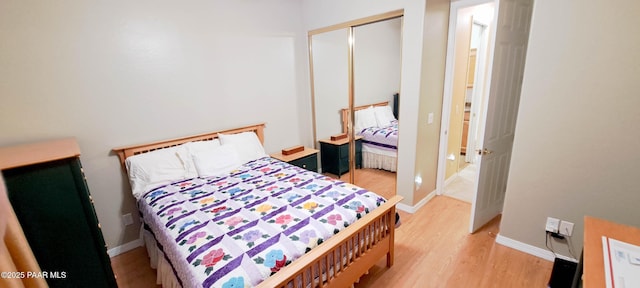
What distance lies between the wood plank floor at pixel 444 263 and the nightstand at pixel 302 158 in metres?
1.27

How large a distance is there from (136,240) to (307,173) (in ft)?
5.62

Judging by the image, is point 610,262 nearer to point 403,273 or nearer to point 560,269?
point 560,269

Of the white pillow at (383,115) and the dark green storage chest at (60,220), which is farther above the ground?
the white pillow at (383,115)

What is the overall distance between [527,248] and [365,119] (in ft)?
6.40

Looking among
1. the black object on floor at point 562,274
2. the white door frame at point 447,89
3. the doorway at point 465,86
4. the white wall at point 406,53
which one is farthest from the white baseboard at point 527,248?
the white door frame at point 447,89

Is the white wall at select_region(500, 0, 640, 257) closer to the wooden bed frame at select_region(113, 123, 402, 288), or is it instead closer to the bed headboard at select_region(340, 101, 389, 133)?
the wooden bed frame at select_region(113, 123, 402, 288)

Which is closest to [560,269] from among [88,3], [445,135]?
[445,135]

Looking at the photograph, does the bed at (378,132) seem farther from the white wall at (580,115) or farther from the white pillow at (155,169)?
the white pillow at (155,169)

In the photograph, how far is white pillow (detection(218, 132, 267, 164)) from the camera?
2641 mm

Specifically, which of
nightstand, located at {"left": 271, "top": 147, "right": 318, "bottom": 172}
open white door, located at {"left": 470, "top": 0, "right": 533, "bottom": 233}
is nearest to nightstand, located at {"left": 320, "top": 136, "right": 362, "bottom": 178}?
nightstand, located at {"left": 271, "top": 147, "right": 318, "bottom": 172}

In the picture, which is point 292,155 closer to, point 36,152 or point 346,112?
point 346,112

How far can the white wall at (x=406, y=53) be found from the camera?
230cm

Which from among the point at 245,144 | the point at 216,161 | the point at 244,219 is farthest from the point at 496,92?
the point at 216,161

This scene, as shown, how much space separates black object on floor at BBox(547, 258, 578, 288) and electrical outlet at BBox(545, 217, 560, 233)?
1.15ft
